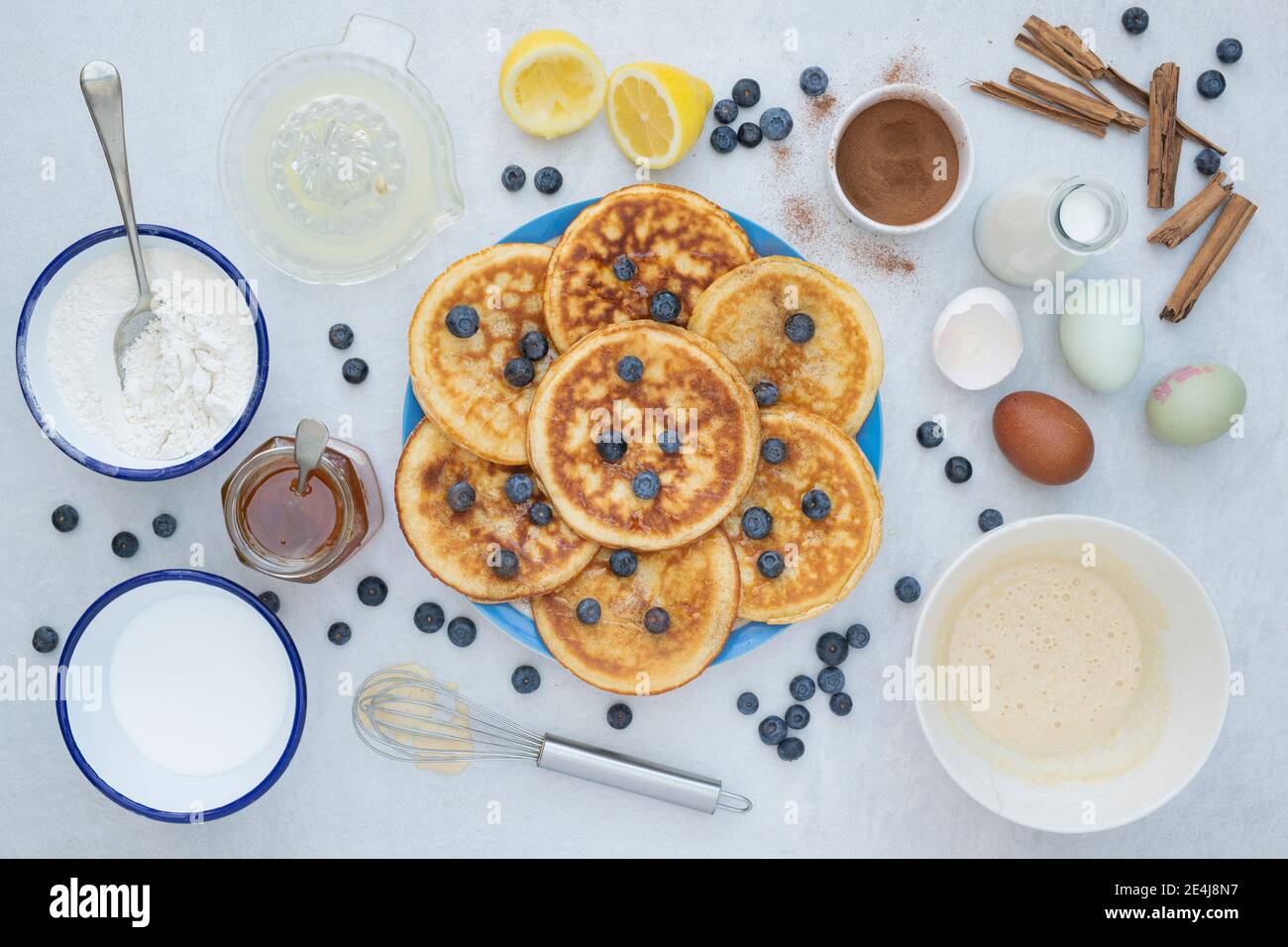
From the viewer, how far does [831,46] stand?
1.99 meters

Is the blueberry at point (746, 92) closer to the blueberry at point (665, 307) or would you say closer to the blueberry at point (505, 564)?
the blueberry at point (665, 307)

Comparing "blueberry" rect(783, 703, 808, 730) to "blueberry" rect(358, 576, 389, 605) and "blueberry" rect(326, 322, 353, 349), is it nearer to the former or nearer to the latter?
"blueberry" rect(358, 576, 389, 605)

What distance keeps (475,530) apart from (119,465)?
0.66 m

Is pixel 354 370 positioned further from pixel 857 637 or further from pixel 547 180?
pixel 857 637

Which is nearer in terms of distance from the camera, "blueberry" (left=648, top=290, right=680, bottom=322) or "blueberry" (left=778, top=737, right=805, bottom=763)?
"blueberry" (left=648, top=290, right=680, bottom=322)

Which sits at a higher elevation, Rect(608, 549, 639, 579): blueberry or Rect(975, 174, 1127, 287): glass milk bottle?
Rect(975, 174, 1127, 287): glass milk bottle

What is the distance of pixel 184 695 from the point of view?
190 centimetres

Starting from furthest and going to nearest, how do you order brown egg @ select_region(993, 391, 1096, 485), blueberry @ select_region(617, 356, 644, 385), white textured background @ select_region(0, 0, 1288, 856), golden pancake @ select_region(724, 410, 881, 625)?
white textured background @ select_region(0, 0, 1288, 856) < brown egg @ select_region(993, 391, 1096, 485) < golden pancake @ select_region(724, 410, 881, 625) < blueberry @ select_region(617, 356, 644, 385)

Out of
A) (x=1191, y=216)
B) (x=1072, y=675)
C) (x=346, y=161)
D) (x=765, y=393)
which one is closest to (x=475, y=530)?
(x=765, y=393)

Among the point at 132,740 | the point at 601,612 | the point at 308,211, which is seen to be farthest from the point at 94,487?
the point at 601,612

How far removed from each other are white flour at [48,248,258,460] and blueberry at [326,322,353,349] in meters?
0.15

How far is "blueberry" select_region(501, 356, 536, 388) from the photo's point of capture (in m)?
1.73

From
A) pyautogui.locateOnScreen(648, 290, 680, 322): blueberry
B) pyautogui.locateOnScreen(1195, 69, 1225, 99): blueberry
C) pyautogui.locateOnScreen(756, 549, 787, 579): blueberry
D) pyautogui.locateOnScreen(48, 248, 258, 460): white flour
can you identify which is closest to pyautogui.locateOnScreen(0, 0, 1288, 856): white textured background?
pyautogui.locateOnScreen(1195, 69, 1225, 99): blueberry

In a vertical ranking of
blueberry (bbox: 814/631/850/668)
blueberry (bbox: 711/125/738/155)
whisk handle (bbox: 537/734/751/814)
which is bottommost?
whisk handle (bbox: 537/734/751/814)
